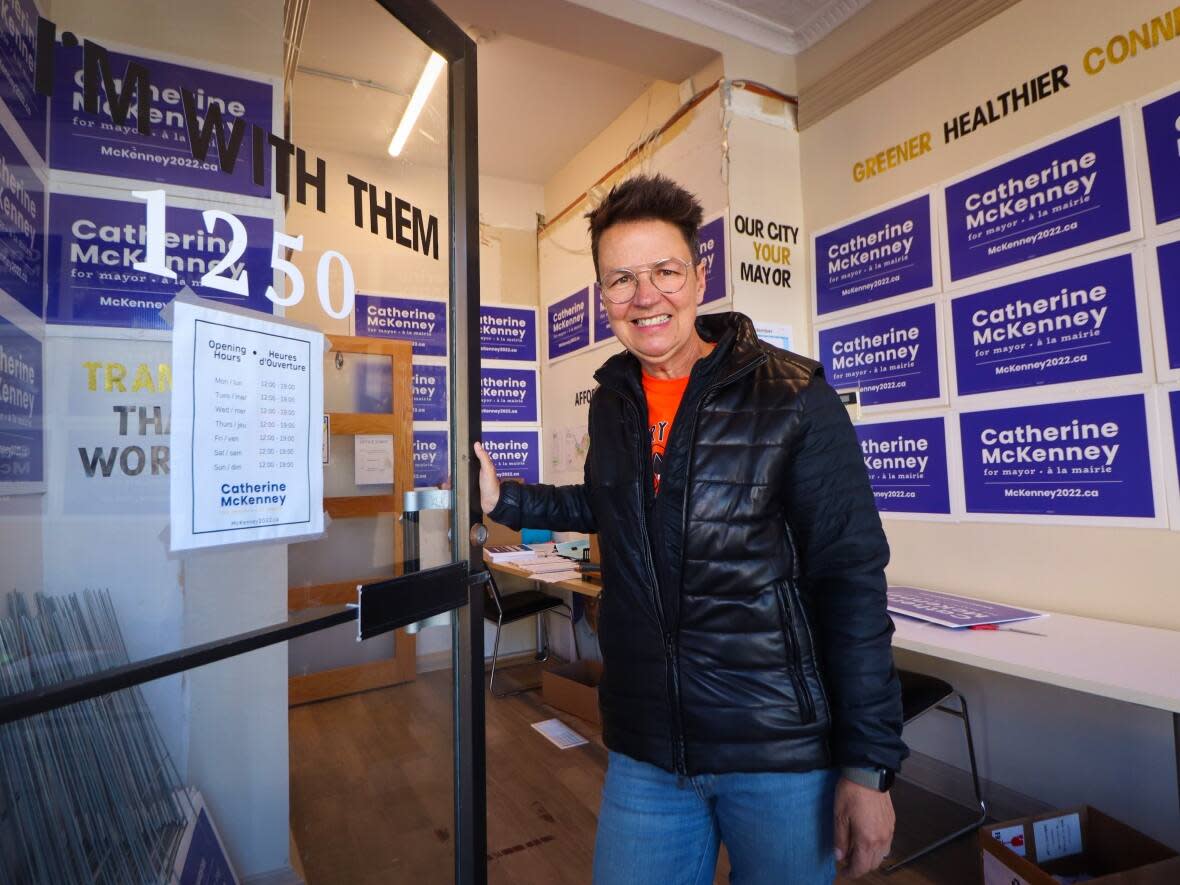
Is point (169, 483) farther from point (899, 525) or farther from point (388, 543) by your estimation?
point (899, 525)

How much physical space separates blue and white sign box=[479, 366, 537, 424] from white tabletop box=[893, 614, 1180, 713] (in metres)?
2.95

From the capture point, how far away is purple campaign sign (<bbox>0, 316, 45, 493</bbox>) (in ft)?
1.83

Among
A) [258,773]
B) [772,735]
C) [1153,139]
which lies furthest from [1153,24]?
[258,773]

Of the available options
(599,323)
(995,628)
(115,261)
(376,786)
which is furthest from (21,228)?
(599,323)

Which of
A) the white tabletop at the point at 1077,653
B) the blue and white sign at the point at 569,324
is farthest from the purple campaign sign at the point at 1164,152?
the blue and white sign at the point at 569,324

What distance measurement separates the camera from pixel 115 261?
63 centimetres

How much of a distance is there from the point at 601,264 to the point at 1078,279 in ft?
5.29

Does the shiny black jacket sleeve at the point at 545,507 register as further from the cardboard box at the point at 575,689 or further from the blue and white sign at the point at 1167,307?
the cardboard box at the point at 575,689

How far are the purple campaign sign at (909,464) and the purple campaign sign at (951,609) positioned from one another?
1.06ft

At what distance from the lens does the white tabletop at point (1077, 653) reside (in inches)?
51.4

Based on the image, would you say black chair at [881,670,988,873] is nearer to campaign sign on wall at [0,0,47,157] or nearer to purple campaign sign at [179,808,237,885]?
purple campaign sign at [179,808,237,885]

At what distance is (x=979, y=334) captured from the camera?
7.01 ft

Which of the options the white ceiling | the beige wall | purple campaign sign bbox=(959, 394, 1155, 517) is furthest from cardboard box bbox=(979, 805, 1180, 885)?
the white ceiling

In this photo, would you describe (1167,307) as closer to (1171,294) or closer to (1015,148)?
(1171,294)
